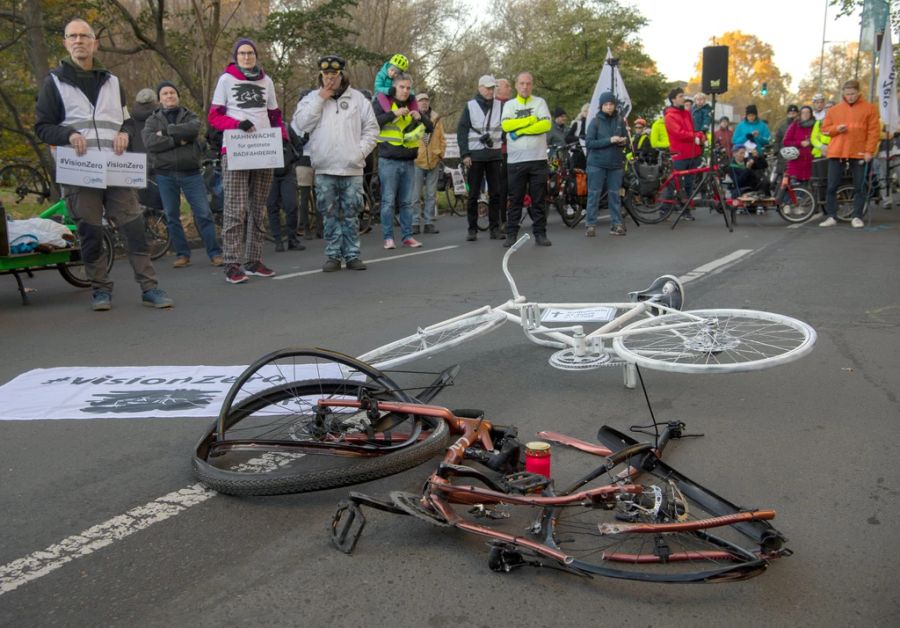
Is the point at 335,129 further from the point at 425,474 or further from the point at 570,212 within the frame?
the point at 570,212

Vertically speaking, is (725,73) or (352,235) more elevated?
(725,73)

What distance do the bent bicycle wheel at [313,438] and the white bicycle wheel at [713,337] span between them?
43.9 inches

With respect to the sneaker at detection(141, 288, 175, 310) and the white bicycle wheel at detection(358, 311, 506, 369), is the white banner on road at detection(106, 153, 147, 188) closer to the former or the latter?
the sneaker at detection(141, 288, 175, 310)

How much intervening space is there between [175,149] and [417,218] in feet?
19.5

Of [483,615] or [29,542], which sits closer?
[483,615]

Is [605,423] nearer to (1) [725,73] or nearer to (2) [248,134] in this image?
(2) [248,134]

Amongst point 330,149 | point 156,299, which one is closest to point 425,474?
point 156,299

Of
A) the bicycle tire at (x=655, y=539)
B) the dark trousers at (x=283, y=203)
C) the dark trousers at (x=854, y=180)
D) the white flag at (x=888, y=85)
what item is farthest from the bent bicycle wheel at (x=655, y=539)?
the white flag at (x=888, y=85)

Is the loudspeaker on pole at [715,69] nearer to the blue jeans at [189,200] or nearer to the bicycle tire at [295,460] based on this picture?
the blue jeans at [189,200]

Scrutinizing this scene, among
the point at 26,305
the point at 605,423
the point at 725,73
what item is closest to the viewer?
the point at 605,423

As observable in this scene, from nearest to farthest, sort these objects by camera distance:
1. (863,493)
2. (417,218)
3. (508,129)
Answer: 1. (863,493)
2. (508,129)
3. (417,218)

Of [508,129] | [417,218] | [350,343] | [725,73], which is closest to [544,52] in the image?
[725,73]

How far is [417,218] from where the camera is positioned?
15141 millimetres

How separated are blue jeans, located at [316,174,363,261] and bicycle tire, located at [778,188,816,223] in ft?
26.7
